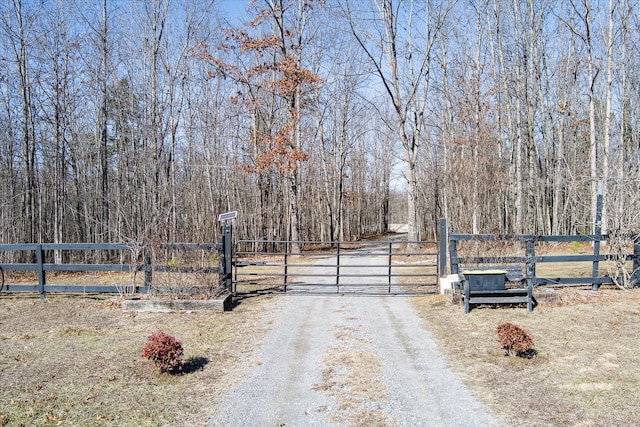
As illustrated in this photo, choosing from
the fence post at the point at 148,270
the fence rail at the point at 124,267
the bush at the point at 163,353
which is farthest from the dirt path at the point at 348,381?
the fence post at the point at 148,270

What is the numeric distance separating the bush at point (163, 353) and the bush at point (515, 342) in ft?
13.8

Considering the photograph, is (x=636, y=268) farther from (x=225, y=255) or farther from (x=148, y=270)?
(x=148, y=270)

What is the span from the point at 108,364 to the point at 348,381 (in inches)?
125

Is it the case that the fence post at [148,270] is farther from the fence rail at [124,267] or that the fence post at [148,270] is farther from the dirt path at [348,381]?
the dirt path at [348,381]

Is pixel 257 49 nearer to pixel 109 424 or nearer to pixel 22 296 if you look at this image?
pixel 22 296

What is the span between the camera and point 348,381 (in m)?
5.53

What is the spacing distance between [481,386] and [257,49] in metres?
18.3

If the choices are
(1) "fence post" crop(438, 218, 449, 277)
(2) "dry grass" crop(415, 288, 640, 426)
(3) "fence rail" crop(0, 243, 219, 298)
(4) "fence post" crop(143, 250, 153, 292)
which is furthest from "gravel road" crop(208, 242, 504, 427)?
(4) "fence post" crop(143, 250, 153, 292)

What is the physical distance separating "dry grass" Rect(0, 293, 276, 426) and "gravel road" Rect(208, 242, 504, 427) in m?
0.39

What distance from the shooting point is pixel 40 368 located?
602 centimetres

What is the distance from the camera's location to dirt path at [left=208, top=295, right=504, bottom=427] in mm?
4570

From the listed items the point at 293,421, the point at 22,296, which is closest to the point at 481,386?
the point at 293,421

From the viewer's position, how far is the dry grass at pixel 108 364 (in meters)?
4.71

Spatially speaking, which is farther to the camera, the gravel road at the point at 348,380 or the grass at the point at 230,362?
the grass at the point at 230,362
